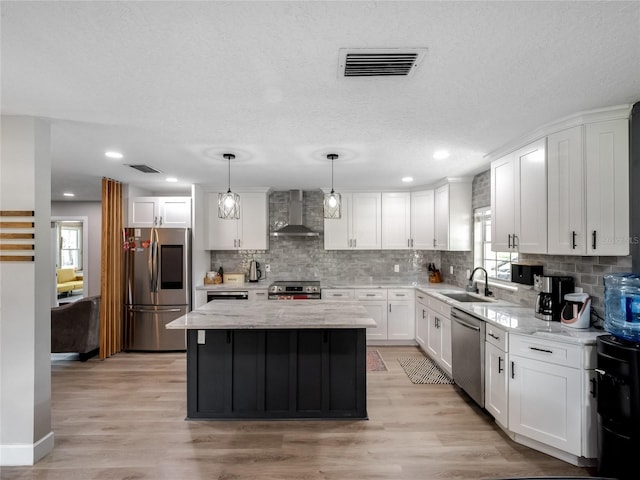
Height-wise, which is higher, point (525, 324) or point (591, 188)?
point (591, 188)

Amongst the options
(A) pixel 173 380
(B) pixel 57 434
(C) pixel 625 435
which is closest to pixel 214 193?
(A) pixel 173 380

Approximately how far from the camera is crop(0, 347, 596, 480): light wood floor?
2.27 m

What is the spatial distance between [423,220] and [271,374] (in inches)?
137

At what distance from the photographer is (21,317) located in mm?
2365

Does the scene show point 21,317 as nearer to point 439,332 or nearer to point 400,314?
point 439,332

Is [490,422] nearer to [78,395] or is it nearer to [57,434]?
[57,434]

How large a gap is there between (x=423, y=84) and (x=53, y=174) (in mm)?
4695

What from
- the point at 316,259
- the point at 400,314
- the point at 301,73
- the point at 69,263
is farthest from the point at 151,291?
the point at 69,263

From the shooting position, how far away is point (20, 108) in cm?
226

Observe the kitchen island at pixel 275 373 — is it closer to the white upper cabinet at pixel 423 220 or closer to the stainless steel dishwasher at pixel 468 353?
the stainless steel dishwasher at pixel 468 353

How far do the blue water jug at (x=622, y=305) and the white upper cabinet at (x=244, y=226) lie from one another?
4.24m

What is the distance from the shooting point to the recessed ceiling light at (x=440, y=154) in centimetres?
335

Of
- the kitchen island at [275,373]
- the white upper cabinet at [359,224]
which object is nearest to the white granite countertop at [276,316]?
the kitchen island at [275,373]

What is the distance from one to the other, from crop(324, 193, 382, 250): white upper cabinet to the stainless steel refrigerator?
2.40 m
